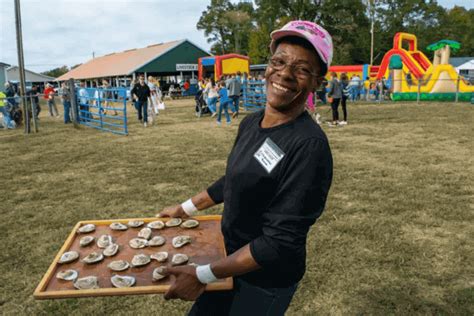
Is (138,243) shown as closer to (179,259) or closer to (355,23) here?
(179,259)

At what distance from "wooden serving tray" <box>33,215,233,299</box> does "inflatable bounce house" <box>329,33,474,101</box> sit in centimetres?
1979

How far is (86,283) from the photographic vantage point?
170 cm

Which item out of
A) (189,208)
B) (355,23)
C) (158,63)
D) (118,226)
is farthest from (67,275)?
(355,23)

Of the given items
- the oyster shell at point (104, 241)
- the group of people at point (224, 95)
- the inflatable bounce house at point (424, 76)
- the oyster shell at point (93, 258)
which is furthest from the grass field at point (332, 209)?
the inflatable bounce house at point (424, 76)

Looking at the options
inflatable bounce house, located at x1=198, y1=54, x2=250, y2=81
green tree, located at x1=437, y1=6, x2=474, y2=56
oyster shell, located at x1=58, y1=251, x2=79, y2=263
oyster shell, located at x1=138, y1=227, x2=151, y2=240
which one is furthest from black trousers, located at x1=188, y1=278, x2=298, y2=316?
green tree, located at x1=437, y1=6, x2=474, y2=56

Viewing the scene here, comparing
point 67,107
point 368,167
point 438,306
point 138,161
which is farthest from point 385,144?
point 67,107

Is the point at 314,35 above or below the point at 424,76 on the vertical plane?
below

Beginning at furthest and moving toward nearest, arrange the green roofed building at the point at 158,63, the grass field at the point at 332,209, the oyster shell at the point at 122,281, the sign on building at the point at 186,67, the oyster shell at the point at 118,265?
the sign on building at the point at 186,67, the green roofed building at the point at 158,63, the grass field at the point at 332,209, the oyster shell at the point at 118,265, the oyster shell at the point at 122,281

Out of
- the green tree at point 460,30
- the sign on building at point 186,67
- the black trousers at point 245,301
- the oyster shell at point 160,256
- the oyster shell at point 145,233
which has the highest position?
the green tree at point 460,30

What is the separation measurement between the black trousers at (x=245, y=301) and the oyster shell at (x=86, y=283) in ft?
1.57

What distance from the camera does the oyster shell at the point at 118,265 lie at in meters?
1.85

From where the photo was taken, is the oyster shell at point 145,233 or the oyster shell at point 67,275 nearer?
the oyster shell at point 67,275

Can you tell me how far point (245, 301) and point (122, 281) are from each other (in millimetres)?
547

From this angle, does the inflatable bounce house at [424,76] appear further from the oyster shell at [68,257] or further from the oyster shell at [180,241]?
the oyster shell at [68,257]
